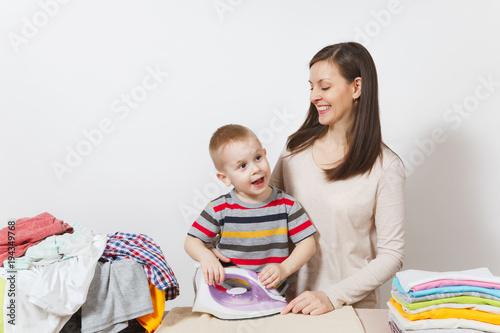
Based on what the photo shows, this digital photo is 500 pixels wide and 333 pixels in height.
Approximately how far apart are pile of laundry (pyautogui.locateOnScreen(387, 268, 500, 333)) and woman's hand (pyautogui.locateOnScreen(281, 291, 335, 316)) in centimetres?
30

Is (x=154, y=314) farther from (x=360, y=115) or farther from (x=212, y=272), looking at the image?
(x=360, y=115)

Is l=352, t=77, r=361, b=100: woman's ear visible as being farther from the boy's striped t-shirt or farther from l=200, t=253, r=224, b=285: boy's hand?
l=200, t=253, r=224, b=285: boy's hand

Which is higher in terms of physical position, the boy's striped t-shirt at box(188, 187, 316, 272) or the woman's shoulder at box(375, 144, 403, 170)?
the woman's shoulder at box(375, 144, 403, 170)

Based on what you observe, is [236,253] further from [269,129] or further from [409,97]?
[409,97]

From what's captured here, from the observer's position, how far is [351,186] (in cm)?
177

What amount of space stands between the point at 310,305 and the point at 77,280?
68 centimetres

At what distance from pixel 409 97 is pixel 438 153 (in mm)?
311

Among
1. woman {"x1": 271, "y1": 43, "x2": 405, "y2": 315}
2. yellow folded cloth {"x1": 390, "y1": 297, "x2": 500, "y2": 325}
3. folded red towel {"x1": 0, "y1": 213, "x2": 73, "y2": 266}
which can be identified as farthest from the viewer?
woman {"x1": 271, "y1": 43, "x2": 405, "y2": 315}

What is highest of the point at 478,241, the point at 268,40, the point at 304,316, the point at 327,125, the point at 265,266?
the point at 268,40

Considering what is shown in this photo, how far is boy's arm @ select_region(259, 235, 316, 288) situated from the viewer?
1.49 metres

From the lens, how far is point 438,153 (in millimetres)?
2443

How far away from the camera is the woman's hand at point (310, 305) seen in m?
1.49

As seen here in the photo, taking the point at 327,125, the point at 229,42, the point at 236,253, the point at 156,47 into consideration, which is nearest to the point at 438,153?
the point at 327,125

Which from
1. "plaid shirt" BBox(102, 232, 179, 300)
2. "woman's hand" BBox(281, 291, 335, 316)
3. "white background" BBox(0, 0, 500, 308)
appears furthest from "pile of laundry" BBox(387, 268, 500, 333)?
"white background" BBox(0, 0, 500, 308)
